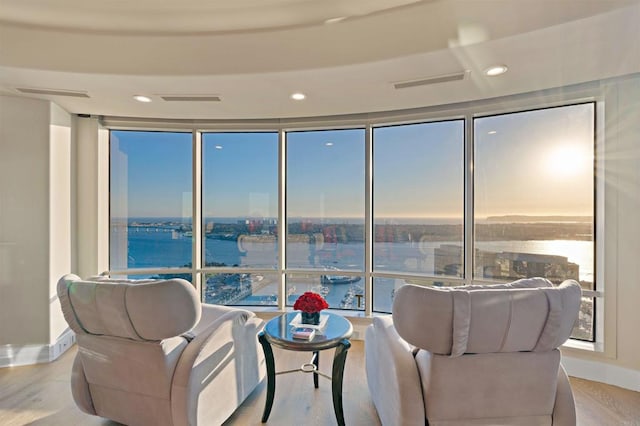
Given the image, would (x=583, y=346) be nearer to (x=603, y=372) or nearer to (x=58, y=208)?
(x=603, y=372)

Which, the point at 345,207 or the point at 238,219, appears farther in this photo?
the point at 238,219

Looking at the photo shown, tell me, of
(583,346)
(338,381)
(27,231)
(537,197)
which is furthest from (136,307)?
(583,346)

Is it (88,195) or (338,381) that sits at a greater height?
(88,195)

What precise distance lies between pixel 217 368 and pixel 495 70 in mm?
3032

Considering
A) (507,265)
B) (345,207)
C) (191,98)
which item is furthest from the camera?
(345,207)

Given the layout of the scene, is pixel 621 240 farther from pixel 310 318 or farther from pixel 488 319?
pixel 310 318

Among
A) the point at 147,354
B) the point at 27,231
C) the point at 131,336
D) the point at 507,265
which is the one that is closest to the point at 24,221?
the point at 27,231

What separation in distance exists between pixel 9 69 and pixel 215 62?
5.51 ft

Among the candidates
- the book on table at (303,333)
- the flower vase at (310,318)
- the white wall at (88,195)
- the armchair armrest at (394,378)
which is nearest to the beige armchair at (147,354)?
the book on table at (303,333)

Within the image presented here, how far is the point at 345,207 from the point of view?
13.3ft

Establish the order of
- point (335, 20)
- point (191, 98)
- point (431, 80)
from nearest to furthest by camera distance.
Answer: point (335, 20) < point (431, 80) < point (191, 98)

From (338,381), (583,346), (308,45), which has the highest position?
(308,45)

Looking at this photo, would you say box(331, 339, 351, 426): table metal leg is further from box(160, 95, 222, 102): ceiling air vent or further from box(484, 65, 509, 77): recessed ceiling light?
box(160, 95, 222, 102): ceiling air vent

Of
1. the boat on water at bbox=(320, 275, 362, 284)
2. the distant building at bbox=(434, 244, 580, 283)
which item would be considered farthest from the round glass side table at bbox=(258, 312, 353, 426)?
the distant building at bbox=(434, 244, 580, 283)
